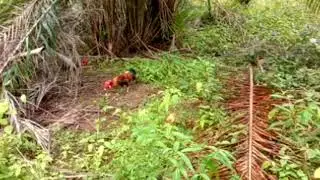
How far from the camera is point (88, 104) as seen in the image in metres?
3.23

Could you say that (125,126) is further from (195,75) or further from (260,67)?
(260,67)

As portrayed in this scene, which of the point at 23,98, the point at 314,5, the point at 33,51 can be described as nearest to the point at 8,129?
the point at 23,98

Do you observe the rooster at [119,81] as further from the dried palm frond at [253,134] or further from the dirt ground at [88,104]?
the dried palm frond at [253,134]

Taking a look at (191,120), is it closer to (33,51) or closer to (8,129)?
(8,129)

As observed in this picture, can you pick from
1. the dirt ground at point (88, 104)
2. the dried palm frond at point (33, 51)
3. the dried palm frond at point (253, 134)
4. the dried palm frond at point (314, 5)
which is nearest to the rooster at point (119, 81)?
the dirt ground at point (88, 104)

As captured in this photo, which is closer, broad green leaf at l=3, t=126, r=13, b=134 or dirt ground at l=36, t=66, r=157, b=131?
broad green leaf at l=3, t=126, r=13, b=134

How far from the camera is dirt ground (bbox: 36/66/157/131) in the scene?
302cm

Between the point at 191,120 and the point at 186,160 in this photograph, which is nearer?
the point at 186,160

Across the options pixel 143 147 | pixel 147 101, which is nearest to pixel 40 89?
pixel 147 101

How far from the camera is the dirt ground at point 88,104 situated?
3016mm

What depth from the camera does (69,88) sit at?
11.4 ft

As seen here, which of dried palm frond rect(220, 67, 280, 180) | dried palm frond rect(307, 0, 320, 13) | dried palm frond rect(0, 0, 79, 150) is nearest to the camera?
dried palm frond rect(220, 67, 280, 180)

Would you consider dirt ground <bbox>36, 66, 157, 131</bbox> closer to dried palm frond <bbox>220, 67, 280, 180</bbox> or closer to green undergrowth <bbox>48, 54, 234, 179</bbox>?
green undergrowth <bbox>48, 54, 234, 179</bbox>

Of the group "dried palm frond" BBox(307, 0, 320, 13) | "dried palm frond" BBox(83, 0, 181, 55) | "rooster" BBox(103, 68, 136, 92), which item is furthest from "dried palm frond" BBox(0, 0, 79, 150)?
"dried palm frond" BBox(307, 0, 320, 13)
